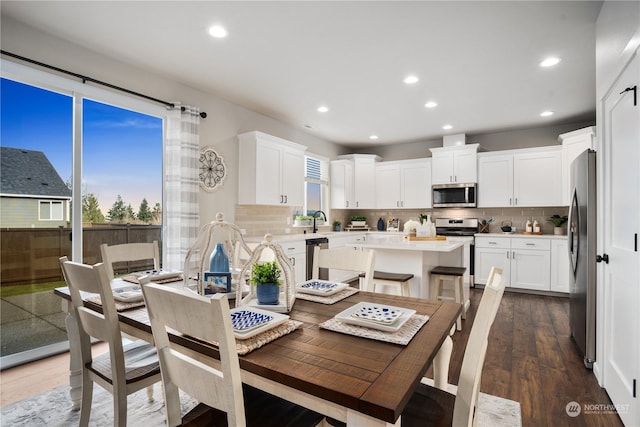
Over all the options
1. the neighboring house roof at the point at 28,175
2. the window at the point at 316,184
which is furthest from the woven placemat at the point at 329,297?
the window at the point at 316,184

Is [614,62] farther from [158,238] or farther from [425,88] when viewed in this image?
[158,238]

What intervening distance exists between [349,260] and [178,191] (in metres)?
2.31

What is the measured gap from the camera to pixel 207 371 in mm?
950

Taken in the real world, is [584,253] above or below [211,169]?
below

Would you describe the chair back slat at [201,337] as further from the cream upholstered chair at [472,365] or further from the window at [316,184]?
the window at [316,184]

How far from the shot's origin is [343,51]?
117 inches

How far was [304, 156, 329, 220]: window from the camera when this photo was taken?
607 centimetres

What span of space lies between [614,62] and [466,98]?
86.1 inches

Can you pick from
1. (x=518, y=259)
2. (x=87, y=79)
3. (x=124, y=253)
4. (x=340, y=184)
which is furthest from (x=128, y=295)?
(x=518, y=259)

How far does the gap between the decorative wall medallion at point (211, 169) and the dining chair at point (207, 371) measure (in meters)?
3.02

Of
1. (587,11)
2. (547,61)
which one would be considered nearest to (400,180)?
(547,61)

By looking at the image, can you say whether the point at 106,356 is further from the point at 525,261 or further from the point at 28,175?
the point at 525,261

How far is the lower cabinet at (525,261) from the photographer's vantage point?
485 cm

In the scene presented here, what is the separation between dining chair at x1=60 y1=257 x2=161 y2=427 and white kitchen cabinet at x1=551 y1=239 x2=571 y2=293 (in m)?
5.36
